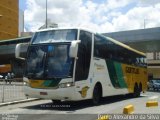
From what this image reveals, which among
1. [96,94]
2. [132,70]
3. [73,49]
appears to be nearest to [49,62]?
[73,49]

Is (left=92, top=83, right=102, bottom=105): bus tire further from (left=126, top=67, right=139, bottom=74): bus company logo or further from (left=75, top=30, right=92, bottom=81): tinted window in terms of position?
(left=126, top=67, right=139, bottom=74): bus company logo

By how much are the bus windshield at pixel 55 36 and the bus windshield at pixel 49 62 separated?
1.16 ft

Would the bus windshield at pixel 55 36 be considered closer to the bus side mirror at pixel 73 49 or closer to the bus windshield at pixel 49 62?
the bus windshield at pixel 49 62

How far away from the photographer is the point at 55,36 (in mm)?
17000

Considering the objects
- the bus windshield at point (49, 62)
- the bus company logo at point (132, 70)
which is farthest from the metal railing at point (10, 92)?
the bus company logo at point (132, 70)

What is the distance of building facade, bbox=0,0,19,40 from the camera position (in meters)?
101

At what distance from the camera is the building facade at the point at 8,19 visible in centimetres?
10094

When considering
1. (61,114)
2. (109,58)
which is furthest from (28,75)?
(109,58)

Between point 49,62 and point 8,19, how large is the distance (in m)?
89.6

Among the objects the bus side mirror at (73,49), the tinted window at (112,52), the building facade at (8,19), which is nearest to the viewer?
the bus side mirror at (73,49)

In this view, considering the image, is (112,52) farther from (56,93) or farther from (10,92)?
(56,93)

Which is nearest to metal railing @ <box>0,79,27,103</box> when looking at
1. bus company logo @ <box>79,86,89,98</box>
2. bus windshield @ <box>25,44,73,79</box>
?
bus windshield @ <box>25,44,73,79</box>

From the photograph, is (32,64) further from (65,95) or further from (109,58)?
(109,58)

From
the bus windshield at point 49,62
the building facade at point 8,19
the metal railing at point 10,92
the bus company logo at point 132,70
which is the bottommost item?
the metal railing at point 10,92
